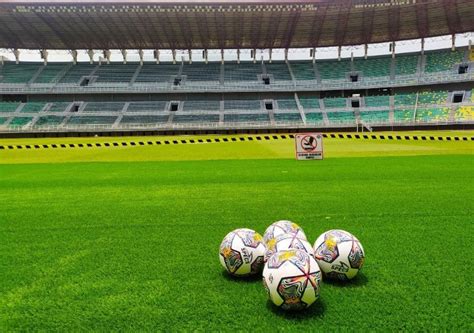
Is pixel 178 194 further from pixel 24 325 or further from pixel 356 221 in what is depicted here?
pixel 24 325

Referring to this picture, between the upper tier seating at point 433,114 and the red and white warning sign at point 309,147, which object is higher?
the upper tier seating at point 433,114

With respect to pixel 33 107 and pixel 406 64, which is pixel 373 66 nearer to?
pixel 406 64

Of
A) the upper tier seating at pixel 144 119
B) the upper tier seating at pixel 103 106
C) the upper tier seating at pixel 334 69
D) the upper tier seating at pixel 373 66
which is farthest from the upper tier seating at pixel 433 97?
the upper tier seating at pixel 103 106

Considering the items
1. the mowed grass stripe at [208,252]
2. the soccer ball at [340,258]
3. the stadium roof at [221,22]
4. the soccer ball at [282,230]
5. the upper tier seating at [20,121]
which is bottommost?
the mowed grass stripe at [208,252]

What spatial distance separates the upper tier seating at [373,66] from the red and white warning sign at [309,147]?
50.4 metres

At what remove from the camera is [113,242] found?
6387mm

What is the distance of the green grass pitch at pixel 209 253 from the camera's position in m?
3.78

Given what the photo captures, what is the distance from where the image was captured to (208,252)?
5703 mm

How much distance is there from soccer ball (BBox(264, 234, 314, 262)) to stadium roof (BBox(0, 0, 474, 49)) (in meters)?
51.9

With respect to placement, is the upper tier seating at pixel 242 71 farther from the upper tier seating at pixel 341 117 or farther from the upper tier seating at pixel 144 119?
the upper tier seating at pixel 341 117

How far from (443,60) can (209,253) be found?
6545 centimetres

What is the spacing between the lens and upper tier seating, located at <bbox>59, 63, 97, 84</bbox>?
63.3 meters

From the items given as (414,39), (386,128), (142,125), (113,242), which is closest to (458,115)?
(386,128)

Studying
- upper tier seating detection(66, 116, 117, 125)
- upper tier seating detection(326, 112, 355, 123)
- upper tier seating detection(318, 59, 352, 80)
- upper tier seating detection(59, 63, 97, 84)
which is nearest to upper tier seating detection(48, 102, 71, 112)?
upper tier seating detection(66, 116, 117, 125)
